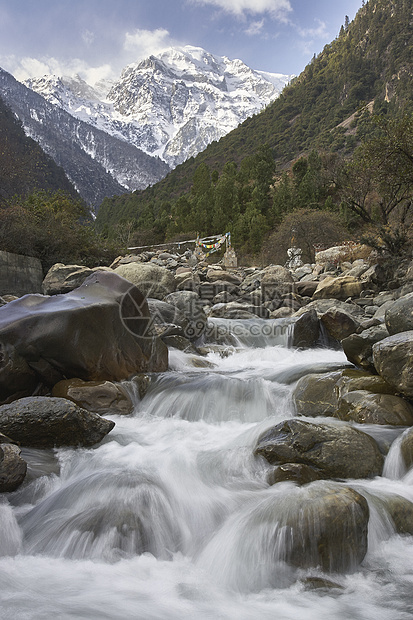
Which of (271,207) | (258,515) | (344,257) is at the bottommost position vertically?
(258,515)

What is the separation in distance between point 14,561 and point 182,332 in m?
6.37

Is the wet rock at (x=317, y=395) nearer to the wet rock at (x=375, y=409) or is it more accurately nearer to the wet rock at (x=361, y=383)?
the wet rock at (x=361, y=383)

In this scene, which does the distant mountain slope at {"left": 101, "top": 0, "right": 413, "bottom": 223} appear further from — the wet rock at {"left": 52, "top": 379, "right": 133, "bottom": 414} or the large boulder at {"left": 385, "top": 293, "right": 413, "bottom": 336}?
the wet rock at {"left": 52, "top": 379, "right": 133, "bottom": 414}

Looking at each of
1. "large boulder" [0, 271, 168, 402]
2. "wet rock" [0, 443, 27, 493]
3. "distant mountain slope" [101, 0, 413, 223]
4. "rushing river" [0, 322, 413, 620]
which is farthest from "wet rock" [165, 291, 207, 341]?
"distant mountain slope" [101, 0, 413, 223]

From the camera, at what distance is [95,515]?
347cm

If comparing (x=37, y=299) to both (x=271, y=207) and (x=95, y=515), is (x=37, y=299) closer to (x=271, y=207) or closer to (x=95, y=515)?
(x=95, y=515)

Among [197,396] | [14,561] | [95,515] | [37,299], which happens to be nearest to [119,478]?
[95,515]

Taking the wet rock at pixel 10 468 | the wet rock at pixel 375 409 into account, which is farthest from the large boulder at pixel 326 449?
the wet rock at pixel 10 468

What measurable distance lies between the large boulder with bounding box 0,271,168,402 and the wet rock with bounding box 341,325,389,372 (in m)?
3.30

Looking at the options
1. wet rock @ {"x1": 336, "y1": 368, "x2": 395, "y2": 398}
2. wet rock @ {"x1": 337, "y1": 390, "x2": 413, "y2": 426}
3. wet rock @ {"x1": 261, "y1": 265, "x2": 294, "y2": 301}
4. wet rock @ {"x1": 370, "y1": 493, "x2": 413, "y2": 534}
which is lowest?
wet rock @ {"x1": 370, "y1": 493, "x2": 413, "y2": 534}

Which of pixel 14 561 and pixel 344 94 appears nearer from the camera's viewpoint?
pixel 14 561

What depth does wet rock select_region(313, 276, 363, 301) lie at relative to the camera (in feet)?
43.6

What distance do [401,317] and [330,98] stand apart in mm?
84234

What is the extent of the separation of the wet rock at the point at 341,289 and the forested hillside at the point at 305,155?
168 inches
